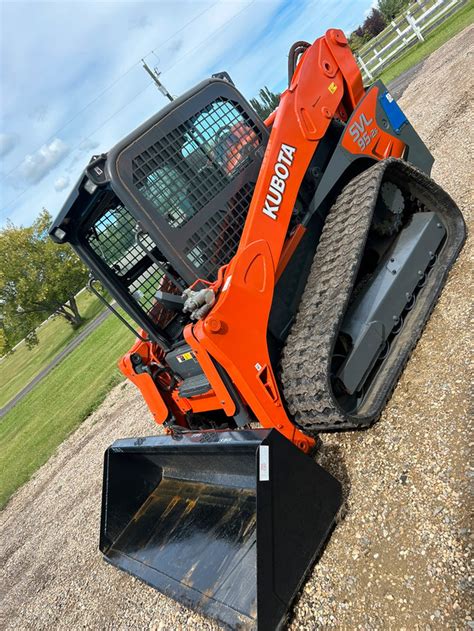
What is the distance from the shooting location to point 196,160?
144 inches

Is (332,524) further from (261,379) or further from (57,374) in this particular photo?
(57,374)

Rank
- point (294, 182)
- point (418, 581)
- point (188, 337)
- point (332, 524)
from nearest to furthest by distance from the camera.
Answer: point (418, 581)
point (332, 524)
point (188, 337)
point (294, 182)

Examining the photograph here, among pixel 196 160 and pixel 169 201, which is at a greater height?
pixel 196 160

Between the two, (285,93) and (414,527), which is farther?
(285,93)

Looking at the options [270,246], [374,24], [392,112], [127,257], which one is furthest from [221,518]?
[374,24]

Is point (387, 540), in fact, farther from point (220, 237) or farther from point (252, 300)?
point (220, 237)

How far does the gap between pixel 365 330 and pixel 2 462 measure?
12394 mm

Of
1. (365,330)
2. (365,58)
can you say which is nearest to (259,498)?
(365,330)

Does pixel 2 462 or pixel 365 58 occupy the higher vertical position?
pixel 365 58

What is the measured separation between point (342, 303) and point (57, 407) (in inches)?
516

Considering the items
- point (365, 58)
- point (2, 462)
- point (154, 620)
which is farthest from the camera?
point (365, 58)

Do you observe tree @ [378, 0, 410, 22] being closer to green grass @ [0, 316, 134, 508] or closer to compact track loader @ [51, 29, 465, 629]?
green grass @ [0, 316, 134, 508]

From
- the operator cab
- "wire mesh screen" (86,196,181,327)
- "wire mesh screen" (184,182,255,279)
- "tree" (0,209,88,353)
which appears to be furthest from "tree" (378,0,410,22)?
"wire mesh screen" (86,196,181,327)

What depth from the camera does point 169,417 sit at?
4250 mm
